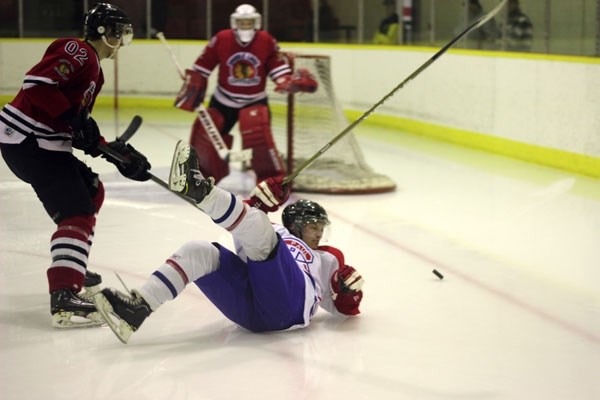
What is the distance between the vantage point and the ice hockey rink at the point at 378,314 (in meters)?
3.18

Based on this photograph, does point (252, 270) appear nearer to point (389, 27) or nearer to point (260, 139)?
point (260, 139)

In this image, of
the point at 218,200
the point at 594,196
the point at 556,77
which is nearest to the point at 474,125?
the point at 556,77

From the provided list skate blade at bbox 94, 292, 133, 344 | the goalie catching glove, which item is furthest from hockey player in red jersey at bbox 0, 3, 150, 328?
the goalie catching glove

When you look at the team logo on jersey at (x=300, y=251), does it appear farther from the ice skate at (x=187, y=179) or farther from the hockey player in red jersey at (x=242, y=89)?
the hockey player in red jersey at (x=242, y=89)

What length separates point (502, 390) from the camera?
124 inches

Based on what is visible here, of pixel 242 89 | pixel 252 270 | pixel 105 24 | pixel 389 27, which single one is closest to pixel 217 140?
pixel 242 89

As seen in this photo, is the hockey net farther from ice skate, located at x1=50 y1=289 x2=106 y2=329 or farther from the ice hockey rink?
ice skate, located at x1=50 y1=289 x2=106 y2=329

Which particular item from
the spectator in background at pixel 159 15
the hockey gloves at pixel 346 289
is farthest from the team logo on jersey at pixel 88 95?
the spectator in background at pixel 159 15

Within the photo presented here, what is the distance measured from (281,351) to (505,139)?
5.05 metres

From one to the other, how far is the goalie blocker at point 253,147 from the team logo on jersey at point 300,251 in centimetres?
307

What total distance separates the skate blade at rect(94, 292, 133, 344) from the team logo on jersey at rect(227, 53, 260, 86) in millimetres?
3715

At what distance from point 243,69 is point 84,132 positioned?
3.26 meters

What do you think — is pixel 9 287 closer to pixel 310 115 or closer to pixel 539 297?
pixel 539 297

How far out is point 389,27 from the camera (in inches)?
406
